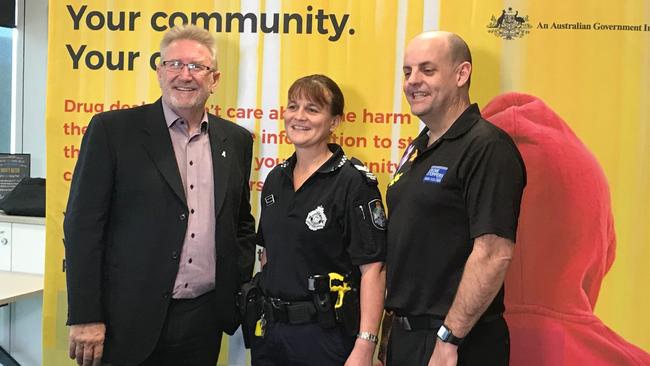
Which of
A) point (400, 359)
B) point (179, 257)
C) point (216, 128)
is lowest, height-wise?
point (400, 359)

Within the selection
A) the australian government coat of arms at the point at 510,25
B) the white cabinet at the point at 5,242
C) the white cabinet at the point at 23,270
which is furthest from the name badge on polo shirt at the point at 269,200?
the white cabinet at the point at 5,242

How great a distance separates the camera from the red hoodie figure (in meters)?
2.15

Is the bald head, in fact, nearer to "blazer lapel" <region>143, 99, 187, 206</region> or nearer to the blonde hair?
the blonde hair

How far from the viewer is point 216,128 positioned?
6.88 ft

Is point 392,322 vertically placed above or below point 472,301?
below

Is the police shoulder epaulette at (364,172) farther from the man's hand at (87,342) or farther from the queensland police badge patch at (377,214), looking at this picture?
the man's hand at (87,342)

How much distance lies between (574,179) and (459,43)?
79cm

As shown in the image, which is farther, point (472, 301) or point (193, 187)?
point (193, 187)

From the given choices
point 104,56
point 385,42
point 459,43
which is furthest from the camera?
point 104,56

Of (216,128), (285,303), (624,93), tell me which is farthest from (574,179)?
(216,128)

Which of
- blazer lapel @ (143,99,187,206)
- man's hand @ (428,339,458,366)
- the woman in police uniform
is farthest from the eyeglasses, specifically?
man's hand @ (428,339,458,366)

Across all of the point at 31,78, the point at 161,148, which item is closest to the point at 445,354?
the point at 161,148

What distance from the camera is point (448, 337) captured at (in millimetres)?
1601

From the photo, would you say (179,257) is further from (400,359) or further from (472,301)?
(472,301)
